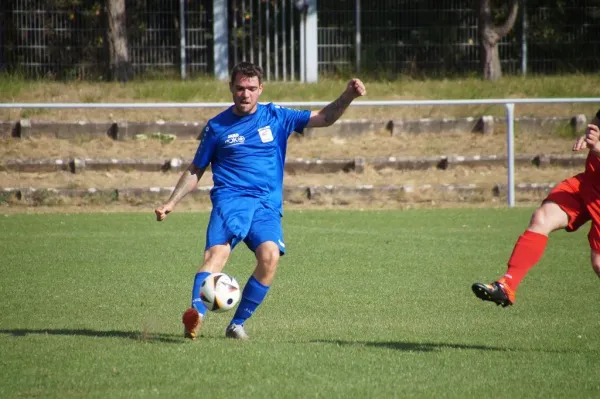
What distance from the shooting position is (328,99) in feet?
68.3

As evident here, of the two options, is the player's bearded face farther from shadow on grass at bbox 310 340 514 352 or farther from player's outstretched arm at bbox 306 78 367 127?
shadow on grass at bbox 310 340 514 352

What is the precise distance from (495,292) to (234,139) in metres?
2.22

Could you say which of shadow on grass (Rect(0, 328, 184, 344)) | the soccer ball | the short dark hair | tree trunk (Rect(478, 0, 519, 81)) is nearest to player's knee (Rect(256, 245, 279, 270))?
the soccer ball

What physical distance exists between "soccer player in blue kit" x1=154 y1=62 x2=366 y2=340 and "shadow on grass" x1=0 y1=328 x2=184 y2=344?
0.78 ft

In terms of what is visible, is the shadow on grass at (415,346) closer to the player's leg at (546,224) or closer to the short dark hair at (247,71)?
the player's leg at (546,224)

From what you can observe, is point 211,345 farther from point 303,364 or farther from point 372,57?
point 372,57

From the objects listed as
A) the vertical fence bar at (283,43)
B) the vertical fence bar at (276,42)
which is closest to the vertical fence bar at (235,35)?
the vertical fence bar at (276,42)

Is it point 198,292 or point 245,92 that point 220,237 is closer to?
point 198,292

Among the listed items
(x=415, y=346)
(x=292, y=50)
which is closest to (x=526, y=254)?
(x=415, y=346)

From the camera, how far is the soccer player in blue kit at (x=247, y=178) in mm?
7191

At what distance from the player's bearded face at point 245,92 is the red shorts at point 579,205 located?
2.24m

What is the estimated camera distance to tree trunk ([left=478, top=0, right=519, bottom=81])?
77.7ft

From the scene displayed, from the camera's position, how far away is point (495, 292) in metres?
6.51

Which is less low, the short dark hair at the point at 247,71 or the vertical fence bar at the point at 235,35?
the vertical fence bar at the point at 235,35
